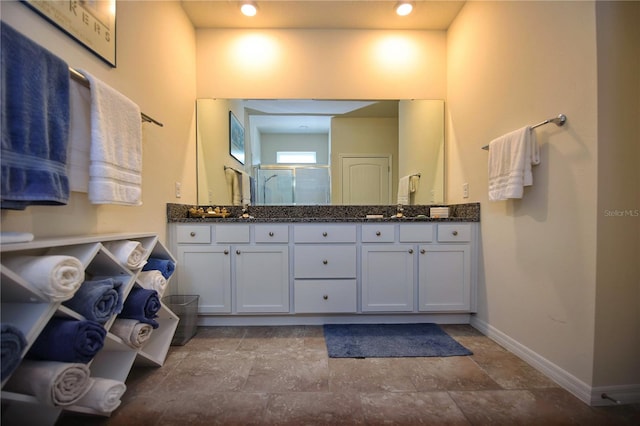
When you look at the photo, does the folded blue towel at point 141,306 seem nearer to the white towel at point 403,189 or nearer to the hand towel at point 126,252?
the hand towel at point 126,252

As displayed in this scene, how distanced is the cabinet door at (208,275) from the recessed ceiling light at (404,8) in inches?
91.4

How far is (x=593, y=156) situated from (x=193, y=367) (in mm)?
2236

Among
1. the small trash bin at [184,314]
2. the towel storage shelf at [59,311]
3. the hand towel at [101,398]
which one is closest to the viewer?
the towel storage shelf at [59,311]

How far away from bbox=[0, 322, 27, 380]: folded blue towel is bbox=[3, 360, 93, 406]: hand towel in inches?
4.8

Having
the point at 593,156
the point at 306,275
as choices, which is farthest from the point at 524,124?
the point at 306,275

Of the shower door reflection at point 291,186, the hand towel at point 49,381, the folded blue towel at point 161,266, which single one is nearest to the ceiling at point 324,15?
the shower door reflection at point 291,186

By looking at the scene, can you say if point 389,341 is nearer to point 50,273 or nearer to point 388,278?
point 388,278

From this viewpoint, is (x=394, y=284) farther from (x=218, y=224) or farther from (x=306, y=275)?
(x=218, y=224)

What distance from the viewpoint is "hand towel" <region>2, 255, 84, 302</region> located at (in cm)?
81

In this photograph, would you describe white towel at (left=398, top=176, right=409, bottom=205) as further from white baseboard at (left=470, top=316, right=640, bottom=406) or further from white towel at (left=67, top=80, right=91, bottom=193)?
white towel at (left=67, top=80, right=91, bottom=193)

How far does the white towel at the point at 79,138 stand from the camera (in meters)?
1.09

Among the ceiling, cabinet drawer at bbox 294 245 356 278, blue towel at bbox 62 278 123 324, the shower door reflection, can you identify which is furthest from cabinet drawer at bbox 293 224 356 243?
the ceiling

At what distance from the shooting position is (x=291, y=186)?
2.44 meters

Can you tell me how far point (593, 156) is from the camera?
3.77 feet
